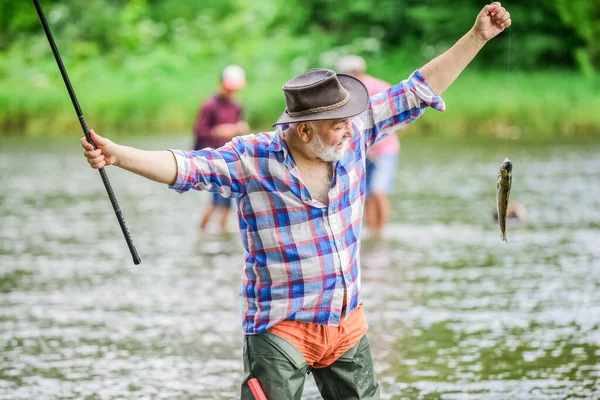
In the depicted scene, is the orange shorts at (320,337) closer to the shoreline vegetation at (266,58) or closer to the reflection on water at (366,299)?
the reflection on water at (366,299)

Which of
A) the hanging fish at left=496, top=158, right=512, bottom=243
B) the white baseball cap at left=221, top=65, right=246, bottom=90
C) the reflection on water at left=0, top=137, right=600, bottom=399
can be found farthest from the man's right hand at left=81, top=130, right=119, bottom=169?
the white baseball cap at left=221, top=65, right=246, bottom=90

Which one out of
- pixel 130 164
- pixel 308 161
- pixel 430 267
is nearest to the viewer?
pixel 130 164

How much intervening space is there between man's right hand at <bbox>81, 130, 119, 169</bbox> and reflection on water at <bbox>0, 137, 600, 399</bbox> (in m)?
2.74

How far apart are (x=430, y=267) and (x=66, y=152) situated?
14.4 metres

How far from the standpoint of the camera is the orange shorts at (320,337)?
4430 mm

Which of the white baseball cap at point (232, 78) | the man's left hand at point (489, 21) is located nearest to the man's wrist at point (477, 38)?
the man's left hand at point (489, 21)

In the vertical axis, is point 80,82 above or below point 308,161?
above

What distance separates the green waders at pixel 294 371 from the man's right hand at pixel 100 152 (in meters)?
0.98

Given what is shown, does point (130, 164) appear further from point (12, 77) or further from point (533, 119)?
point (12, 77)

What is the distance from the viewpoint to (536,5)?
32250 millimetres

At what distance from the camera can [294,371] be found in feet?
14.6

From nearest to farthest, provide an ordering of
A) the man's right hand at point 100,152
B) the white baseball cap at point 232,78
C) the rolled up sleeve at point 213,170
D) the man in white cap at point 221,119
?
the man's right hand at point 100,152 < the rolled up sleeve at point 213,170 < the white baseball cap at point 232,78 < the man in white cap at point 221,119

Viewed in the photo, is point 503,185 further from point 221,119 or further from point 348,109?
point 221,119

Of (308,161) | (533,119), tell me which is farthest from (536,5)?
(308,161)
